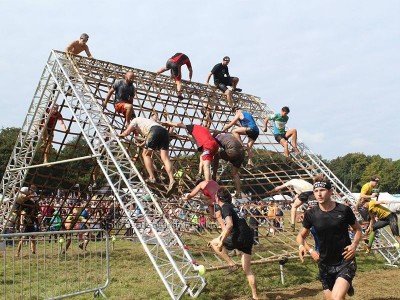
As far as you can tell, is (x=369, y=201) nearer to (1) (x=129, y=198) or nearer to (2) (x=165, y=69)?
(1) (x=129, y=198)

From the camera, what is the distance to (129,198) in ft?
26.4

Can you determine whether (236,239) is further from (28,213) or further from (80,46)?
(28,213)

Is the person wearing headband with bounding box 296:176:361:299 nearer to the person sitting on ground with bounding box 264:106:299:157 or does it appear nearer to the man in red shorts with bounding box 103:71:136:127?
the man in red shorts with bounding box 103:71:136:127

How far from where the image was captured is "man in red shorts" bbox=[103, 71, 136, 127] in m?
10.2

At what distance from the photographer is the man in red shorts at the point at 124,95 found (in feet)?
33.5

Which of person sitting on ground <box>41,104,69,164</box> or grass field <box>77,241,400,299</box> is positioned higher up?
person sitting on ground <box>41,104,69,164</box>

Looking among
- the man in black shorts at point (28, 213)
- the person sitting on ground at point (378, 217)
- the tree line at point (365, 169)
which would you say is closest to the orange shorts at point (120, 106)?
the man in black shorts at point (28, 213)

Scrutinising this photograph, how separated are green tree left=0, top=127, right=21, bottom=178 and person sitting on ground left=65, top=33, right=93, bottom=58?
37841mm

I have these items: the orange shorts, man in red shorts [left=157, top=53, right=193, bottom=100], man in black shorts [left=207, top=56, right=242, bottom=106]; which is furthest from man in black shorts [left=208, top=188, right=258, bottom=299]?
man in black shorts [left=207, top=56, right=242, bottom=106]

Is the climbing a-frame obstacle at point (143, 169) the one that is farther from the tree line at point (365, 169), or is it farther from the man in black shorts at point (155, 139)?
the tree line at point (365, 169)

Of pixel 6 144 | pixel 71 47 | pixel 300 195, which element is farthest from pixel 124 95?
pixel 6 144

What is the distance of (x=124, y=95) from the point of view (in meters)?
10.4

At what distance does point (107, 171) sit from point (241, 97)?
7385 mm

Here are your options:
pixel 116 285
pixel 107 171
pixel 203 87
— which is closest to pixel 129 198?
pixel 107 171
